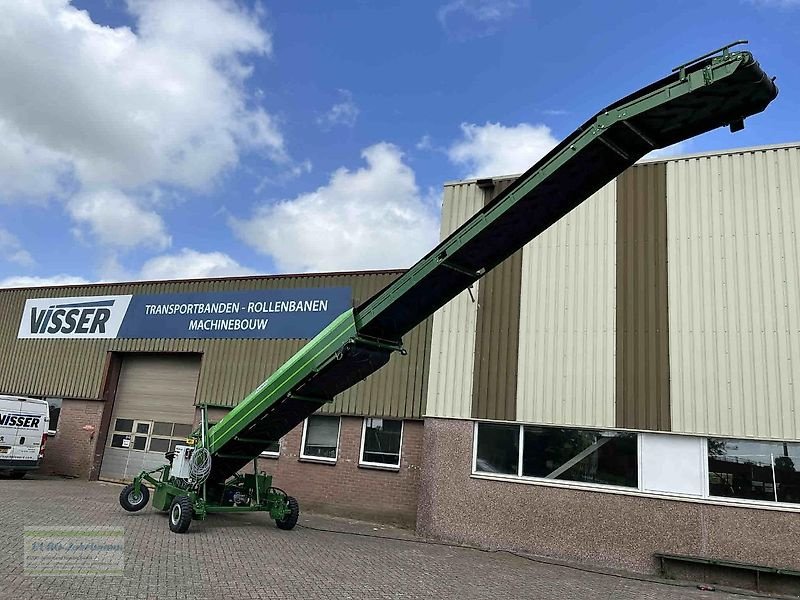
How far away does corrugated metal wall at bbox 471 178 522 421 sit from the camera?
1317cm

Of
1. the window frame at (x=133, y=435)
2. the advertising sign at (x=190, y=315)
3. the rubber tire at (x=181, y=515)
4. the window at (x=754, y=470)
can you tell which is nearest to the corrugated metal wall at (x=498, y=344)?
the window at (x=754, y=470)

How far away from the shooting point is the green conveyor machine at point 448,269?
600 centimetres

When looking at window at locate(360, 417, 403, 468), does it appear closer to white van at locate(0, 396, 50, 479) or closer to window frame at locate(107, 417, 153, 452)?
window frame at locate(107, 417, 153, 452)

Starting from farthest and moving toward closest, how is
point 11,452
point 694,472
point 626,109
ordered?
point 11,452 < point 694,472 < point 626,109

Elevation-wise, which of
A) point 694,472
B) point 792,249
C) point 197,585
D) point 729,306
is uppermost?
point 792,249

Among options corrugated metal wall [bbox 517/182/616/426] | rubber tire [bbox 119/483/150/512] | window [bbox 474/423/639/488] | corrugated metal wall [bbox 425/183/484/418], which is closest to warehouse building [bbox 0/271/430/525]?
corrugated metal wall [bbox 425/183/484/418]

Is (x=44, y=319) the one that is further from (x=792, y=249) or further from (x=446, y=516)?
(x=792, y=249)

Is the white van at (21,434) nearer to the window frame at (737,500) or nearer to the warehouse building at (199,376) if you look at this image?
the warehouse building at (199,376)

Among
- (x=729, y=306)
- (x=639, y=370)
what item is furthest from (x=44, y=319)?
(x=729, y=306)

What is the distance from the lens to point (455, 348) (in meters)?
13.9

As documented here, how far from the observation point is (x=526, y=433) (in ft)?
42.2

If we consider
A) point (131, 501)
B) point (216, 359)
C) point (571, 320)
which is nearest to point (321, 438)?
point (216, 359)

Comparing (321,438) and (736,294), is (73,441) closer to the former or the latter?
(321,438)

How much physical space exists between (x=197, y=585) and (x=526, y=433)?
7445 millimetres
